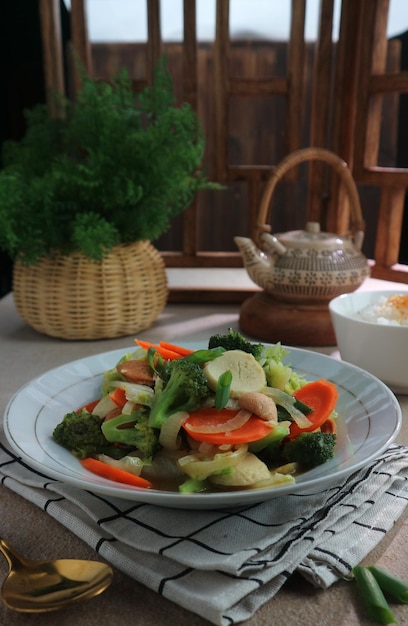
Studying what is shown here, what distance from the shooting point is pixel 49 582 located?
0.60 m

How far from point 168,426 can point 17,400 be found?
257 mm

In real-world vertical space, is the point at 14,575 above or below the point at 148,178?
below

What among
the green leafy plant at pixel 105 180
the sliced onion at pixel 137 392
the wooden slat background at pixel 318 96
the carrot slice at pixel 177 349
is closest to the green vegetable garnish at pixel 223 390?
the sliced onion at pixel 137 392

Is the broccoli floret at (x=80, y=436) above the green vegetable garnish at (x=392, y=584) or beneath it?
above

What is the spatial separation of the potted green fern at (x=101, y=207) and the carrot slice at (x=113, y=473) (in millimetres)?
671

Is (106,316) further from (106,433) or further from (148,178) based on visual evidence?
(106,433)

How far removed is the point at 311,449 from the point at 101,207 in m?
0.88

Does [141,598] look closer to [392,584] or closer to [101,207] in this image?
[392,584]

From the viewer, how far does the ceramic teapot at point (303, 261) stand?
1.40 metres

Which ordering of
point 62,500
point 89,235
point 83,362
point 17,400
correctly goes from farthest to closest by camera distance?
point 89,235, point 83,362, point 17,400, point 62,500

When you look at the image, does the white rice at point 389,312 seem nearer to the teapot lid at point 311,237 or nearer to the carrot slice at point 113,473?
the teapot lid at point 311,237

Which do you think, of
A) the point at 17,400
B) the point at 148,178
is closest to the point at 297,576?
the point at 17,400

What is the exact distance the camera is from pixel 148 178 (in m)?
1.42

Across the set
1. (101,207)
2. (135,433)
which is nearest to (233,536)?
(135,433)
